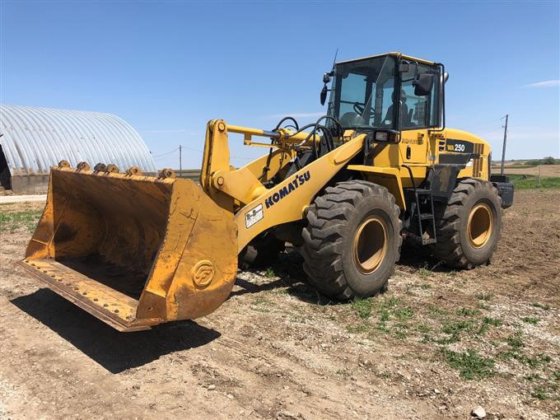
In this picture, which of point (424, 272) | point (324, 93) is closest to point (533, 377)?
point (424, 272)

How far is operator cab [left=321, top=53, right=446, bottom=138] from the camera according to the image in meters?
6.43

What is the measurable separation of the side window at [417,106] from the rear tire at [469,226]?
3.62 feet

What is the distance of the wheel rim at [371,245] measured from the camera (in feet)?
18.5

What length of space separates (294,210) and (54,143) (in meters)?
22.9

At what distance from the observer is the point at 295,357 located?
13.5ft

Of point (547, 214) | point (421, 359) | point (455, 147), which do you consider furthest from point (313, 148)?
point (547, 214)

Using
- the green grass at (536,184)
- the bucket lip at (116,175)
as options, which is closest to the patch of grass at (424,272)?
the bucket lip at (116,175)

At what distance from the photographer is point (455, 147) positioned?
758 cm

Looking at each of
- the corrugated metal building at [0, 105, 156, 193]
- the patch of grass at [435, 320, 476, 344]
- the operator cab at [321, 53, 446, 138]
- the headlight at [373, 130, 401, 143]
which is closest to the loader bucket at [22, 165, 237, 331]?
the patch of grass at [435, 320, 476, 344]

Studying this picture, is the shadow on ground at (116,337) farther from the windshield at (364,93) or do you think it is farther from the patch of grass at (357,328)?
the windshield at (364,93)

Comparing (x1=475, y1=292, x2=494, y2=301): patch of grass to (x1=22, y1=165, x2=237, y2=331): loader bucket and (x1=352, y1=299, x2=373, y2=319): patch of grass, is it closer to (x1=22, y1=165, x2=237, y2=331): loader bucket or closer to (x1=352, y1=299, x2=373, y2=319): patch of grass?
(x1=352, y1=299, x2=373, y2=319): patch of grass

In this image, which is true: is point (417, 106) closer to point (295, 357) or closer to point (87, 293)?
point (295, 357)

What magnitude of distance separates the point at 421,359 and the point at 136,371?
7.34 feet

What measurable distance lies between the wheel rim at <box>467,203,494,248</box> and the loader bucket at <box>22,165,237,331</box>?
4618 millimetres
